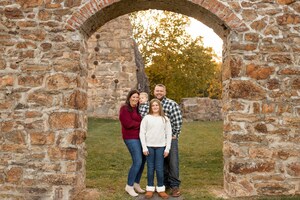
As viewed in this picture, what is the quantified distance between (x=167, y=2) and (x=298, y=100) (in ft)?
8.66

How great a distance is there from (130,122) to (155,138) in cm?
47

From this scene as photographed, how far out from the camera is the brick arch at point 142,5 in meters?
5.54

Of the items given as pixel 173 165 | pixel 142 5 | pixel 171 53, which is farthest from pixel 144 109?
pixel 171 53

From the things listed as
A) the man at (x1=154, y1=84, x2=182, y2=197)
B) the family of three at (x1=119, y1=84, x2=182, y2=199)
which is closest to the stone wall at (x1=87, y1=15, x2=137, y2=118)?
the family of three at (x1=119, y1=84, x2=182, y2=199)

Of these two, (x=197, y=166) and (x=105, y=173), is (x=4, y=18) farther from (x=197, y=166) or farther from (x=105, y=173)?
(x=197, y=166)

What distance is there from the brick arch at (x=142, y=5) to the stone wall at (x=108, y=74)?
7.75 metres

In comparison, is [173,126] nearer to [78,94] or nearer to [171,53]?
[78,94]

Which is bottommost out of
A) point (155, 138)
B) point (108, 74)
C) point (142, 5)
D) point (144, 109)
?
point (155, 138)

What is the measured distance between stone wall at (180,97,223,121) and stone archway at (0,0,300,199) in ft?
36.2

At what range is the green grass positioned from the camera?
591cm

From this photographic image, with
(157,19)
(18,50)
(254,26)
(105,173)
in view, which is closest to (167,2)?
(254,26)

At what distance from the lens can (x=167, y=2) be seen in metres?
5.93

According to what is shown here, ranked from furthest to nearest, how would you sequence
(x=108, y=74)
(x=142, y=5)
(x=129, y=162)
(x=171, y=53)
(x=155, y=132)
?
(x=171, y=53) < (x=108, y=74) < (x=129, y=162) < (x=142, y=5) < (x=155, y=132)

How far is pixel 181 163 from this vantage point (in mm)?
7895
